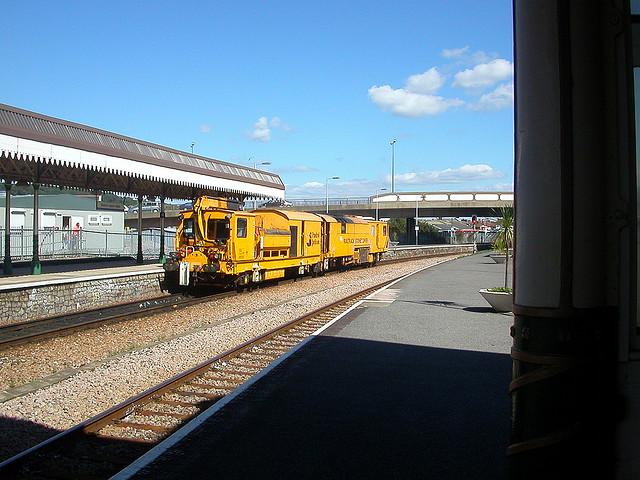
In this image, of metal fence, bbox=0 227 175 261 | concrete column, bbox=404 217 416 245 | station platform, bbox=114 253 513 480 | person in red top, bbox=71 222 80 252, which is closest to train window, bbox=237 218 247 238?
station platform, bbox=114 253 513 480

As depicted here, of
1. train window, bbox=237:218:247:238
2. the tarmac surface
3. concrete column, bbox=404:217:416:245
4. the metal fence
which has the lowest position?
the tarmac surface

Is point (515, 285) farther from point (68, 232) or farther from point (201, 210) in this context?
point (68, 232)

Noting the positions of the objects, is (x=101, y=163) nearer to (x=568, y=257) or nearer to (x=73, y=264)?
(x=73, y=264)

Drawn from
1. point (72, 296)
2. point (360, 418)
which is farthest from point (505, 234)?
point (72, 296)

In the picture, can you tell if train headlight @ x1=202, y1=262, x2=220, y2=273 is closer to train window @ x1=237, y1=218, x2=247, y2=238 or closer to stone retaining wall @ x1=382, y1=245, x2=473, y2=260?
train window @ x1=237, y1=218, x2=247, y2=238

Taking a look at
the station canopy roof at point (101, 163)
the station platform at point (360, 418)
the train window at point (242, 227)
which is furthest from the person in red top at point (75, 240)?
the station platform at point (360, 418)

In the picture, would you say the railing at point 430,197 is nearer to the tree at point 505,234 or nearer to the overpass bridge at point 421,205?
the overpass bridge at point 421,205

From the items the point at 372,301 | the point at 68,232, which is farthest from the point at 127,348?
the point at 68,232

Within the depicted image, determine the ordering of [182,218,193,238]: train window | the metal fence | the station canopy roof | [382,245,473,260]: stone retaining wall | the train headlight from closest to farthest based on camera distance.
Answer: the station canopy roof < the train headlight < [182,218,193,238]: train window < the metal fence < [382,245,473,260]: stone retaining wall

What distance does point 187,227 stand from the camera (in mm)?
22422

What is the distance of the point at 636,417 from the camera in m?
1.96

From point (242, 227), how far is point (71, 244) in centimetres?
1621

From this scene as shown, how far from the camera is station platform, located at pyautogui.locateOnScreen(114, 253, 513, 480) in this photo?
15.8 feet

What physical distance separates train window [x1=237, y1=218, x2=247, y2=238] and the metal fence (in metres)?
13.2
